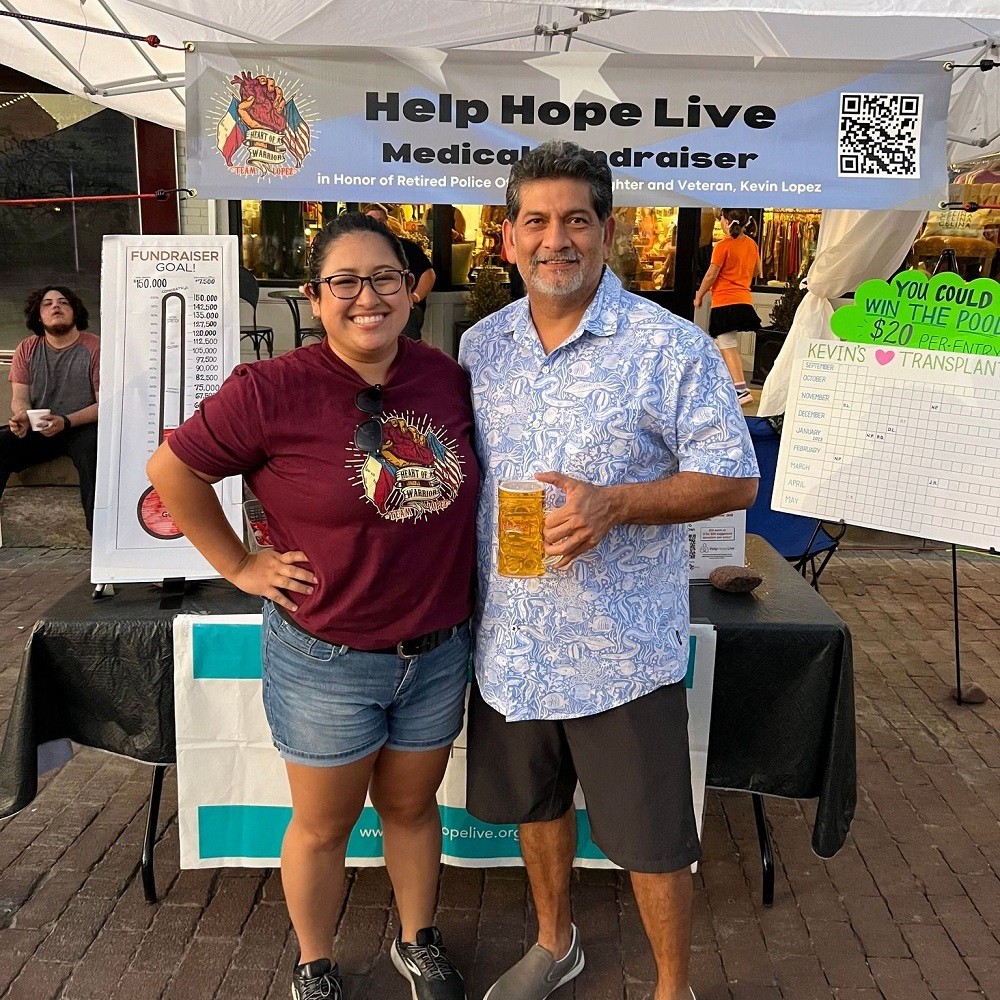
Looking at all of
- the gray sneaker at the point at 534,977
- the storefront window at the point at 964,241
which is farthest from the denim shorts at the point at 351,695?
the storefront window at the point at 964,241

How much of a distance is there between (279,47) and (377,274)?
6.41 ft

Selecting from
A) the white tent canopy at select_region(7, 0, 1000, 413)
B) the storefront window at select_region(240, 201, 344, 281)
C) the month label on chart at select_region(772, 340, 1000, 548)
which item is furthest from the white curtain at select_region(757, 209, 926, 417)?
the storefront window at select_region(240, 201, 344, 281)

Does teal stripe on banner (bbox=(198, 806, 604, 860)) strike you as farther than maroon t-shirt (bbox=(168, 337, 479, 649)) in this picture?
Yes

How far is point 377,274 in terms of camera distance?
2.00 metres

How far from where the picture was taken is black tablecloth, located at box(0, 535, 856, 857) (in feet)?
8.60

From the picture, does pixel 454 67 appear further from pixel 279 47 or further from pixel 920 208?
pixel 920 208

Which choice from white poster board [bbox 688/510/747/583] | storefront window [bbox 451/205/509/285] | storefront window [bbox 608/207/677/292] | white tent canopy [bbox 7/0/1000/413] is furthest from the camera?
storefront window [bbox 608/207/677/292]

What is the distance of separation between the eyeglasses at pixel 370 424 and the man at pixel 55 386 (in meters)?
4.07

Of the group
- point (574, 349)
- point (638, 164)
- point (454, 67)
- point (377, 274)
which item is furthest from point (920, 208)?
point (377, 274)

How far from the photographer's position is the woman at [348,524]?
199cm

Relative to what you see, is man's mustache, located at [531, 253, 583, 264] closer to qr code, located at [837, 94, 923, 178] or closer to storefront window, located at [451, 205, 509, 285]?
qr code, located at [837, 94, 923, 178]

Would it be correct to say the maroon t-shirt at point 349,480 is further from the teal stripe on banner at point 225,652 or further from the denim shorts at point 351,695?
the teal stripe on banner at point 225,652

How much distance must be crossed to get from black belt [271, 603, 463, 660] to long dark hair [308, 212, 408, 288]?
73 cm

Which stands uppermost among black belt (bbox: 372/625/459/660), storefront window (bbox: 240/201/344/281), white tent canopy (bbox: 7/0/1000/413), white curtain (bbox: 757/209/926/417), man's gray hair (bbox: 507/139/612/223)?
white tent canopy (bbox: 7/0/1000/413)
